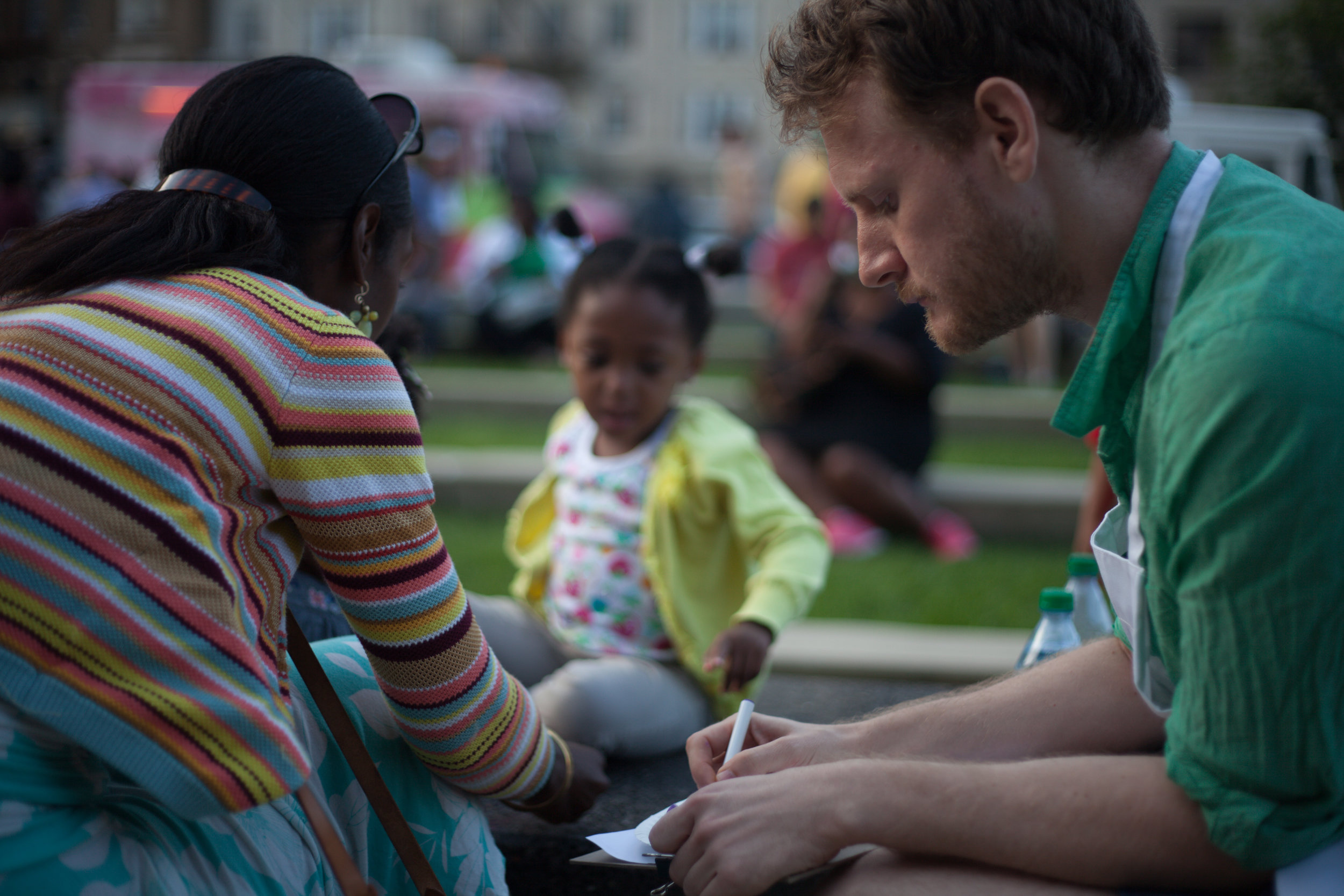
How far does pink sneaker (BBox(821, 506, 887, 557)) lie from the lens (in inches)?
208

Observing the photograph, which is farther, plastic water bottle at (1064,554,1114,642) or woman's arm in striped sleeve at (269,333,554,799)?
plastic water bottle at (1064,554,1114,642)

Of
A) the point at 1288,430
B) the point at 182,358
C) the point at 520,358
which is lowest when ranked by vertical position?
the point at 520,358

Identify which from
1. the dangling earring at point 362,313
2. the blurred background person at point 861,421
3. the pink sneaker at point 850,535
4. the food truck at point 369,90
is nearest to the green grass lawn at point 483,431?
the blurred background person at point 861,421

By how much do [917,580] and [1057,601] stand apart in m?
Result: 2.54

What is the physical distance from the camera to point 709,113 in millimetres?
41688

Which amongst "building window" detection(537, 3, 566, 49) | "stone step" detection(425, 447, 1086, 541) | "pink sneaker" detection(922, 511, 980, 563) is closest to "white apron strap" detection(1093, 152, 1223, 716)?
"pink sneaker" detection(922, 511, 980, 563)

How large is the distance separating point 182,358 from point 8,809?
47 centimetres

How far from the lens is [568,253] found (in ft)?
10.8

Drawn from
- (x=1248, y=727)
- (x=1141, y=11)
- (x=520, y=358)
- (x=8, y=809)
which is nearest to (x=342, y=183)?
(x=8, y=809)

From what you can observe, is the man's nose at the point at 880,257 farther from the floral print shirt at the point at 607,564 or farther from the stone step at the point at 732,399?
the stone step at the point at 732,399

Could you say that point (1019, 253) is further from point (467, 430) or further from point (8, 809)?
point (467, 430)

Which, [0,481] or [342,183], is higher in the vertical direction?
[342,183]

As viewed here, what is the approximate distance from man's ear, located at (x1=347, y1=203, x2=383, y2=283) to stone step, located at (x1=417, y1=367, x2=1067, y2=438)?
17.0ft

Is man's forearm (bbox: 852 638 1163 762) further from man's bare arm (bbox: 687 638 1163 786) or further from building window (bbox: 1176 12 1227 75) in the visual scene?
building window (bbox: 1176 12 1227 75)
